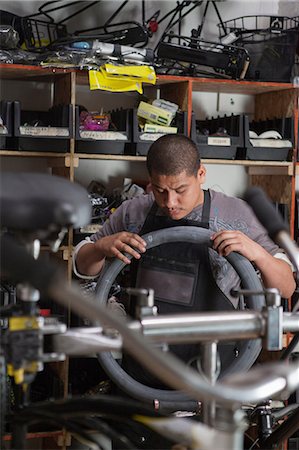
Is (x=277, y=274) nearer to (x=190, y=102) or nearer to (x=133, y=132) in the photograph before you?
(x=133, y=132)

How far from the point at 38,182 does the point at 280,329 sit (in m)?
0.53

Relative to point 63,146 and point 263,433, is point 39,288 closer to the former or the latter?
point 263,433

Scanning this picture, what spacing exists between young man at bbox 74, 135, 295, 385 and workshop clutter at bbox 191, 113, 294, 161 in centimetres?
104

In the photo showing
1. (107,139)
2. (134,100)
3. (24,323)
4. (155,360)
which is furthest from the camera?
(134,100)

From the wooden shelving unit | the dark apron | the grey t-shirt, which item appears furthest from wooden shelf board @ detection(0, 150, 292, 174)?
the dark apron

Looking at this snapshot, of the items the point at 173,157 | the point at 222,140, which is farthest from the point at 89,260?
the point at 222,140

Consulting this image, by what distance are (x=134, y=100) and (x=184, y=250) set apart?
1651mm

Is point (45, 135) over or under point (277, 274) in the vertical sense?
over

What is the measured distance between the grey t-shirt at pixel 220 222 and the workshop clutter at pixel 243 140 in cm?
100

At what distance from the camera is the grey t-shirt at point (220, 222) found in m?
2.65

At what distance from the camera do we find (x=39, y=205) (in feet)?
3.49

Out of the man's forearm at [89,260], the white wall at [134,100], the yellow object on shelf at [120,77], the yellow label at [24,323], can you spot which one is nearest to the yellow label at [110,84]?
the yellow object on shelf at [120,77]

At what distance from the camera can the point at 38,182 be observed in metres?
1.12

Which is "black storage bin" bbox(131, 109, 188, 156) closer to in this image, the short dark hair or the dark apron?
the short dark hair
